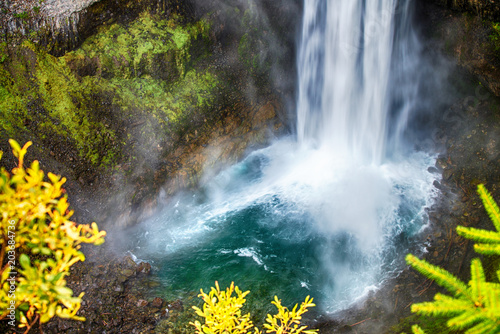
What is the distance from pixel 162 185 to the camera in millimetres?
10781

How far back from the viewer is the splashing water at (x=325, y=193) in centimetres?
891

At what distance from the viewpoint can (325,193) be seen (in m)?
11.4

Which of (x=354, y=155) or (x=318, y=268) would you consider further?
(x=354, y=155)

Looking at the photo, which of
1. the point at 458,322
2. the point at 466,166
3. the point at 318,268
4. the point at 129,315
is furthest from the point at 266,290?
the point at 466,166

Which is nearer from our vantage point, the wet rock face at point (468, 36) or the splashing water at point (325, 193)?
the splashing water at point (325, 193)

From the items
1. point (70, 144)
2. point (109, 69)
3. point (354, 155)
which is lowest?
point (354, 155)

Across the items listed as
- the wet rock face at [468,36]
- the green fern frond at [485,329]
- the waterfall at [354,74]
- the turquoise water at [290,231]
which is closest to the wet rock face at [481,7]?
the wet rock face at [468,36]

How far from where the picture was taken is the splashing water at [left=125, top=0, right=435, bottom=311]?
351 inches

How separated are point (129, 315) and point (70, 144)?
5040 mm

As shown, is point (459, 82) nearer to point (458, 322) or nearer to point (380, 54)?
point (380, 54)

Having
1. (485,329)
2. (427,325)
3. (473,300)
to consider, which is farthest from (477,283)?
(427,325)

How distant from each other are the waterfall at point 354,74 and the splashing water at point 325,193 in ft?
0.13

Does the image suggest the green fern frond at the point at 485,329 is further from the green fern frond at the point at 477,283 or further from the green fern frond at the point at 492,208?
the green fern frond at the point at 492,208

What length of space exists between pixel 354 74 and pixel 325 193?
16.3 ft
